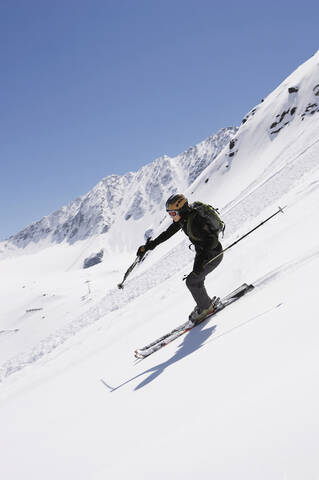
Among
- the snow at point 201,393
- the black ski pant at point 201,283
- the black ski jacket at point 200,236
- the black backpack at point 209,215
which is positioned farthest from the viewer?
the black ski pant at point 201,283

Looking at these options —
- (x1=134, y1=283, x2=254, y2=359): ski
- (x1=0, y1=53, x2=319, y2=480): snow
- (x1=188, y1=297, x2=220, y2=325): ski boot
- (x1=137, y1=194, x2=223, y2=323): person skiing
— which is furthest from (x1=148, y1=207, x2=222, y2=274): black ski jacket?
(x1=0, y1=53, x2=319, y2=480): snow

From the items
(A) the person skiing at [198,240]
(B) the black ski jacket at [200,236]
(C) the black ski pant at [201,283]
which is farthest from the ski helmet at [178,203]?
(C) the black ski pant at [201,283]

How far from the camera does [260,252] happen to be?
774 cm

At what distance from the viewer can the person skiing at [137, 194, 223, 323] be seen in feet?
18.1

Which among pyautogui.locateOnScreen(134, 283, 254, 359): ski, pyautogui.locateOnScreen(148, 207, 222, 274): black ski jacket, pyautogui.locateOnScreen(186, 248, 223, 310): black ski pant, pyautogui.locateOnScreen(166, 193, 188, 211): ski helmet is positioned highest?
pyautogui.locateOnScreen(166, 193, 188, 211): ski helmet

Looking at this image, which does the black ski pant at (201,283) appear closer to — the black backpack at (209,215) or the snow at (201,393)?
the snow at (201,393)

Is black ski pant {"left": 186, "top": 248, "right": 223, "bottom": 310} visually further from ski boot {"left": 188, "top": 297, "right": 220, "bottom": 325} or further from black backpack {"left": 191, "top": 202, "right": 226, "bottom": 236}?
black backpack {"left": 191, "top": 202, "right": 226, "bottom": 236}

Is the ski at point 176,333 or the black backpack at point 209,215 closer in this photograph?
the black backpack at point 209,215

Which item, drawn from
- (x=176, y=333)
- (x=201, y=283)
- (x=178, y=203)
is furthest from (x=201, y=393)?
(x=178, y=203)

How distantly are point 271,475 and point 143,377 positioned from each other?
3.09m

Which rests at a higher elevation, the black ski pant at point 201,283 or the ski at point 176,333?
the black ski pant at point 201,283

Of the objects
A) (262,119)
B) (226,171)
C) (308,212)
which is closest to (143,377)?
(308,212)

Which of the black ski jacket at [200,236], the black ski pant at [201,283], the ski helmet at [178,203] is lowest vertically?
the black ski pant at [201,283]

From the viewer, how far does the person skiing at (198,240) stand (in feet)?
18.1
